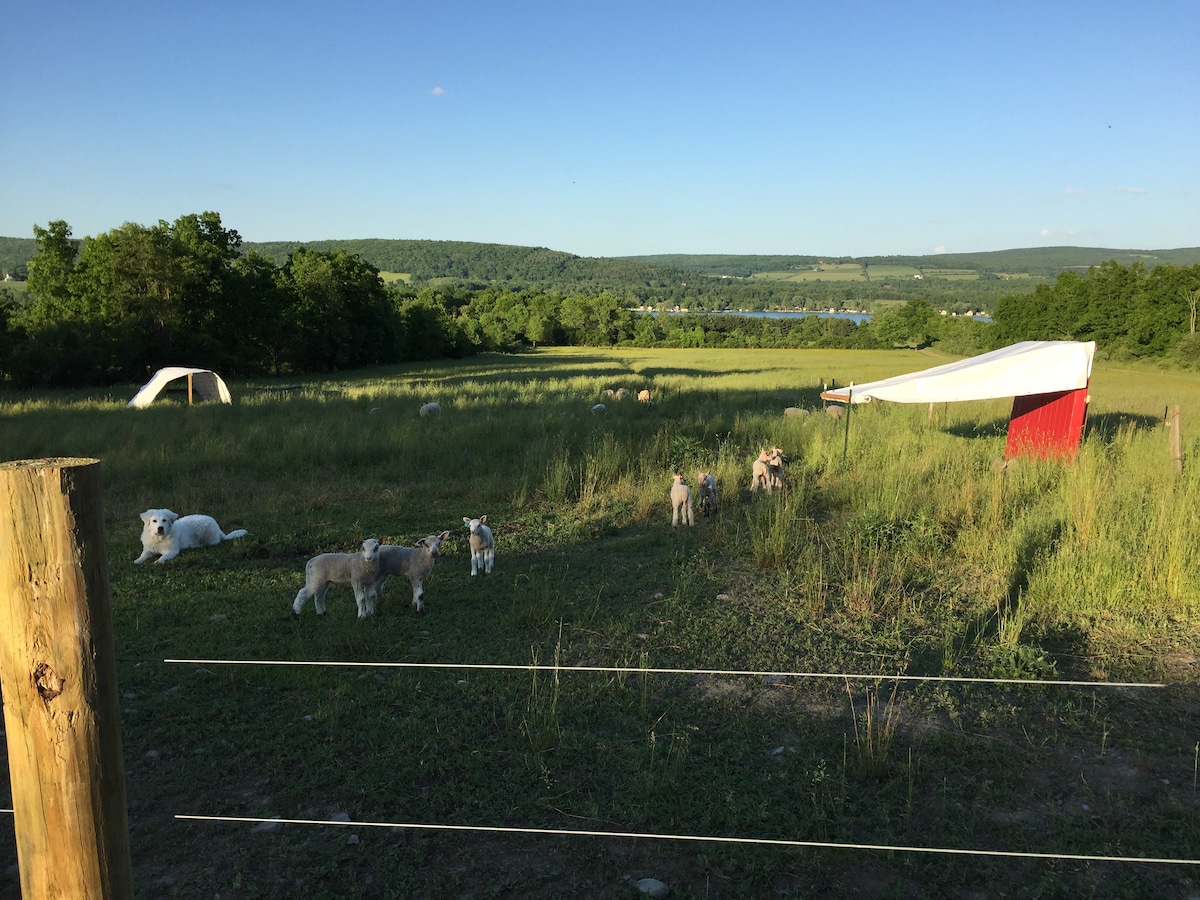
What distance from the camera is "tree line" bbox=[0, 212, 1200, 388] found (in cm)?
3612

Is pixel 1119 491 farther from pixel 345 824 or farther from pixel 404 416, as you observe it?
pixel 404 416

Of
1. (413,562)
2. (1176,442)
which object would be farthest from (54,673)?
(1176,442)

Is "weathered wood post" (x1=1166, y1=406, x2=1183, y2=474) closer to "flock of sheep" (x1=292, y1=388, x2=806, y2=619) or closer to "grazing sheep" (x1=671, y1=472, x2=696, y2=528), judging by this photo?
"grazing sheep" (x1=671, y1=472, x2=696, y2=528)

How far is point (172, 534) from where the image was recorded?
8367mm

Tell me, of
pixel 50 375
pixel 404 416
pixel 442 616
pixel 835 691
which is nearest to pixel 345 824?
pixel 442 616

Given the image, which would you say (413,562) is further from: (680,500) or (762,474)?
(762,474)

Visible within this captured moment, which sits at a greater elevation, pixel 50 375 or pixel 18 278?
pixel 18 278

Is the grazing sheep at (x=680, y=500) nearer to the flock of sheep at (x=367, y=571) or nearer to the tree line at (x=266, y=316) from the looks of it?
the flock of sheep at (x=367, y=571)

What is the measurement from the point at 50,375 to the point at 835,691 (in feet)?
128

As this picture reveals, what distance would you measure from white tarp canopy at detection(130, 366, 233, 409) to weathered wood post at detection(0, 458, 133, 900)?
75.4ft

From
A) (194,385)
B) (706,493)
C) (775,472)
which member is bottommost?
(706,493)

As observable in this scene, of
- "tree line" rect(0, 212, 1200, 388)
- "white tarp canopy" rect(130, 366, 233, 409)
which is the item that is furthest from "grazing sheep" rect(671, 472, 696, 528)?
"tree line" rect(0, 212, 1200, 388)

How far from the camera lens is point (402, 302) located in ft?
253

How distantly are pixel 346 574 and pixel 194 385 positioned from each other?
2467 centimetres
